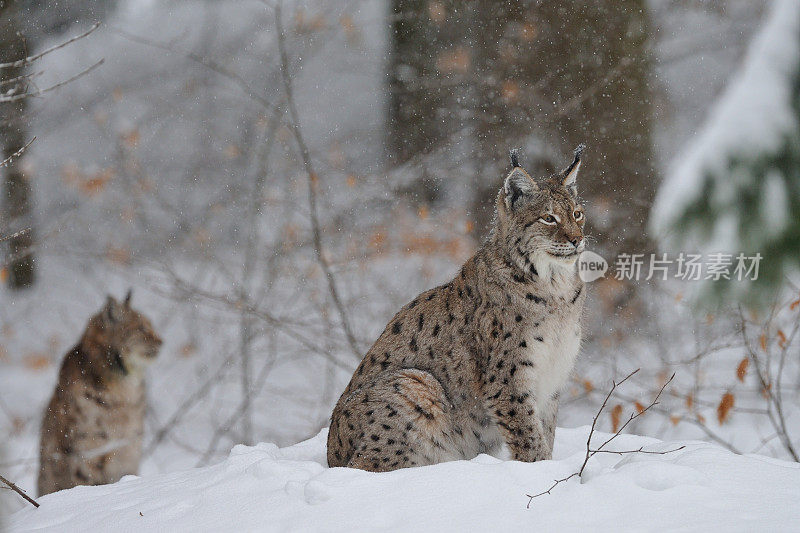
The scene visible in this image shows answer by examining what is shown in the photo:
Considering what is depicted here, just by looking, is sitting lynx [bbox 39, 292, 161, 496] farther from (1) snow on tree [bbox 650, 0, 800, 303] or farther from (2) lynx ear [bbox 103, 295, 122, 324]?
(1) snow on tree [bbox 650, 0, 800, 303]

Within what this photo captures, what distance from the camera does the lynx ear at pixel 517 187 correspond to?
469 centimetres

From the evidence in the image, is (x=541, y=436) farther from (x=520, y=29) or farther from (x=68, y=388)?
(x=520, y=29)

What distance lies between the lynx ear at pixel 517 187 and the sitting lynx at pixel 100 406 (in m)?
3.90

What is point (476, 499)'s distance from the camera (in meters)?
3.51

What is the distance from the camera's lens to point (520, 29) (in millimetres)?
10680

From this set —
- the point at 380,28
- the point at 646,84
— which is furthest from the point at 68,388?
the point at 380,28

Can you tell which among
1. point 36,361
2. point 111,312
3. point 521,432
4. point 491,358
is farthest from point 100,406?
point 36,361

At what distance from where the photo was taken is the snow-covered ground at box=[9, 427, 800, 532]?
3273mm

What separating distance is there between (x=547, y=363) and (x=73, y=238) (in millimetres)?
11556

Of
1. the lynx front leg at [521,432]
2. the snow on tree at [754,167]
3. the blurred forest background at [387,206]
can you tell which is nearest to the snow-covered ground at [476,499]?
the lynx front leg at [521,432]

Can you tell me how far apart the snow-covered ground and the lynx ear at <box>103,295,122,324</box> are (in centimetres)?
310

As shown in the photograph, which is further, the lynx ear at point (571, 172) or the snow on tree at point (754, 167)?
the lynx ear at point (571, 172)

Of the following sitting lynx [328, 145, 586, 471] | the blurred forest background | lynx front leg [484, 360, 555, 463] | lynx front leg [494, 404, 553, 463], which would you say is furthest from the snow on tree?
the blurred forest background

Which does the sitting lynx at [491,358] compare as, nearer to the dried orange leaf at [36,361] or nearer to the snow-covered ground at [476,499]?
the snow-covered ground at [476,499]
